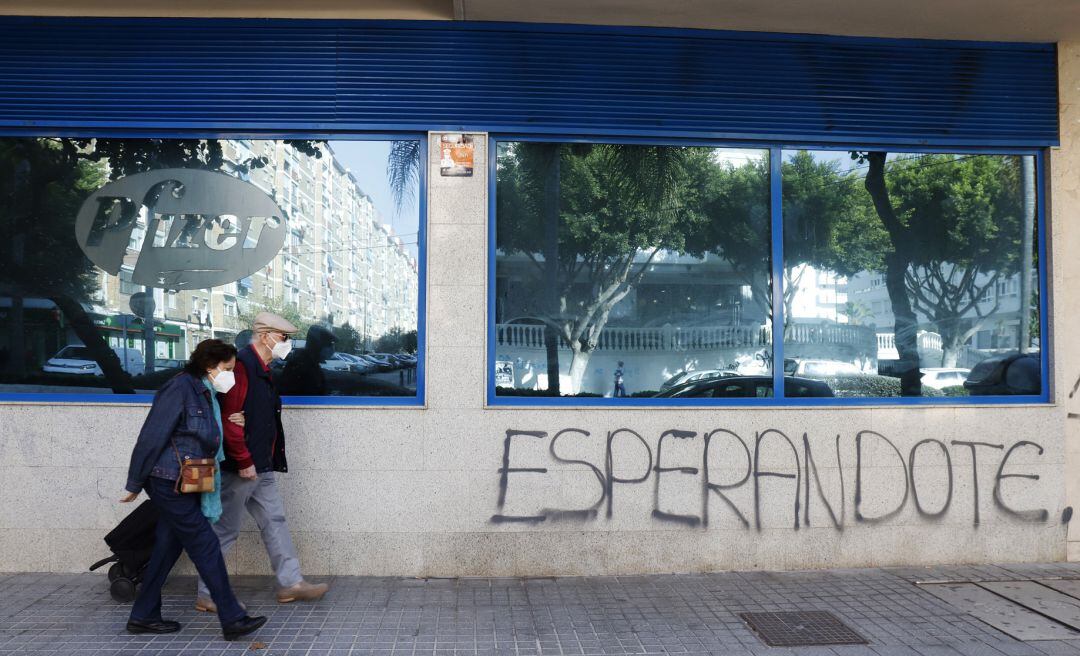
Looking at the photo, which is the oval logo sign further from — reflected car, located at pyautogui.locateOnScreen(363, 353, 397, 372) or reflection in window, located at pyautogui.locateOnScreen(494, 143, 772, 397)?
reflection in window, located at pyautogui.locateOnScreen(494, 143, 772, 397)

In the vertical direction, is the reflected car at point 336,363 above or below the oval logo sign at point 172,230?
below

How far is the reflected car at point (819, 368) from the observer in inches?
237

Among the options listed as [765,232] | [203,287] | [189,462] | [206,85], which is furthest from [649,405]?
[206,85]

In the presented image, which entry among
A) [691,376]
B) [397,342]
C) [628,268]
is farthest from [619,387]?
[397,342]

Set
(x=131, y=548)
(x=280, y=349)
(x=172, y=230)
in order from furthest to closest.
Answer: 1. (x=172, y=230)
2. (x=280, y=349)
3. (x=131, y=548)

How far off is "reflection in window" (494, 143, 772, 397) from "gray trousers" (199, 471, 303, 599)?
1.85m

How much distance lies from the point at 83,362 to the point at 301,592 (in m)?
2.56

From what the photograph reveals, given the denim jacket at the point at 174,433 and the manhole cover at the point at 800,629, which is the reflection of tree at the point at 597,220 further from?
the denim jacket at the point at 174,433

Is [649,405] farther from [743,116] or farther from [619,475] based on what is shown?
[743,116]

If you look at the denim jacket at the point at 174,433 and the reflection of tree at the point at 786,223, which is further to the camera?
the reflection of tree at the point at 786,223

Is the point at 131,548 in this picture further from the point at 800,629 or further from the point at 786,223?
the point at 786,223

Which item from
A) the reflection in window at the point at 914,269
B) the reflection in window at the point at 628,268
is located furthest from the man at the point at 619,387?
the reflection in window at the point at 914,269

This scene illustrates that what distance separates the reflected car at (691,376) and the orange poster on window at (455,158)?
2.23m

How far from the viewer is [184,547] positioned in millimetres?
4352
